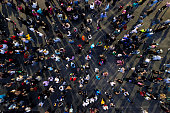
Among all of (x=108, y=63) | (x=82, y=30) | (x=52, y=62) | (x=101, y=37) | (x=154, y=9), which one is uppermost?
(x=154, y=9)

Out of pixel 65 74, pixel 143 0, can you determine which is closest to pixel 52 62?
pixel 65 74

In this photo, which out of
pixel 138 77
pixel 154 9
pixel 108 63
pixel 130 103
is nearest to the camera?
pixel 138 77

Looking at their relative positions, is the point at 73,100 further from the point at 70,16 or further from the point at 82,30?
the point at 70,16

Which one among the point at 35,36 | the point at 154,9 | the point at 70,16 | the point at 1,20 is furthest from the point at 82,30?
the point at 1,20

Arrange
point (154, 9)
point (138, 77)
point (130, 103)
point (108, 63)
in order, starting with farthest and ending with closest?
point (154, 9), point (108, 63), point (130, 103), point (138, 77)

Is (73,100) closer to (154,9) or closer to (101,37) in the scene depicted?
(101,37)

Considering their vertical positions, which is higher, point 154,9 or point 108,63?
point 154,9

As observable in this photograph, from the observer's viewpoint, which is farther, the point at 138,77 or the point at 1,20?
the point at 1,20
